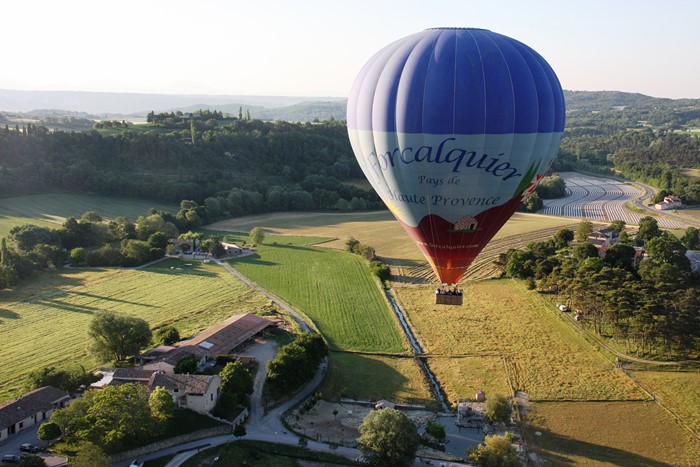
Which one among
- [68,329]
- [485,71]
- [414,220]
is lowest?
[68,329]

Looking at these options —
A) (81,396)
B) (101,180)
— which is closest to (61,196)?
(101,180)

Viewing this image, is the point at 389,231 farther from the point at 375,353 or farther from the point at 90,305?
the point at 90,305

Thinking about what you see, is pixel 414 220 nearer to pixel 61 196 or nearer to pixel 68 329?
pixel 68 329

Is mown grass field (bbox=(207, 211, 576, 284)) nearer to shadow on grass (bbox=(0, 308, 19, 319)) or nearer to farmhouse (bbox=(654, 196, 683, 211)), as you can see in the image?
farmhouse (bbox=(654, 196, 683, 211))

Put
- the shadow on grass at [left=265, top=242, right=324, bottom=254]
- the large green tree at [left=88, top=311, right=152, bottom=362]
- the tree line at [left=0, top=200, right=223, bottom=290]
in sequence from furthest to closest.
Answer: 1. the shadow on grass at [left=265, top=242, right=324, bottom=254]
2. the tree line at [left=0, top=200, right=223, bottom=290]
3. the large green tree at [left=88, top=311, right=152, bottom=362]

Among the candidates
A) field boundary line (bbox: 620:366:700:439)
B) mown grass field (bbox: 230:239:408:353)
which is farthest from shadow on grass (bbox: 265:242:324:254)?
field boundary line (bbox: 620:366:700:439)

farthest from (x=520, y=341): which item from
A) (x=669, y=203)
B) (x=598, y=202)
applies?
(x=598, y=202)

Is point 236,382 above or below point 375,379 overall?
above
